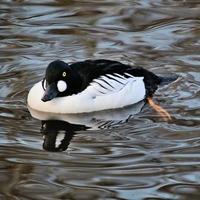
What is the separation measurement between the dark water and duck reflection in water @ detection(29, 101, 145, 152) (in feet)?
0.04

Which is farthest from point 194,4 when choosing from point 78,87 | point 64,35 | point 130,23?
point 78,87

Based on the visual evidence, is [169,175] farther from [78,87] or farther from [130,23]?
[130,23]

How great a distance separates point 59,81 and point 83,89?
31cm

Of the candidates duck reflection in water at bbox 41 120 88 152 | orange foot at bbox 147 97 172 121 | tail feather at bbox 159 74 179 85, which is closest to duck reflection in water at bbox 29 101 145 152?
duck reflection in water at bbox 41 120 88 152

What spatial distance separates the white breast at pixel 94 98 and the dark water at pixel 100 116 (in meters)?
0.14

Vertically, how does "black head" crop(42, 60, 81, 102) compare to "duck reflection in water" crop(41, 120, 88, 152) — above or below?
above

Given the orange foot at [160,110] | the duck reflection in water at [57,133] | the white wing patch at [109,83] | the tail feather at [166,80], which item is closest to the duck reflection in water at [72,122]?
the duck reflection in water at [57,133]

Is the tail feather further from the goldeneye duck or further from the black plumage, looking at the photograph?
the goldeneye duck

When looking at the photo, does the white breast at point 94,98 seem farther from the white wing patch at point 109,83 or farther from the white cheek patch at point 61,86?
the white cheek patch at point 61,86

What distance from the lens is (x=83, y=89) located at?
31.8 feet

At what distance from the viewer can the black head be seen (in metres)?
9.38

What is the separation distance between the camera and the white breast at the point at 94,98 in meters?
9.59

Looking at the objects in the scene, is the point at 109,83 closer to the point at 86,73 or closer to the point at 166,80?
the point at 86,73

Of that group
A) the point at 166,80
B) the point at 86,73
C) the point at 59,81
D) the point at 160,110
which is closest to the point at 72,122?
the point at 59,81
